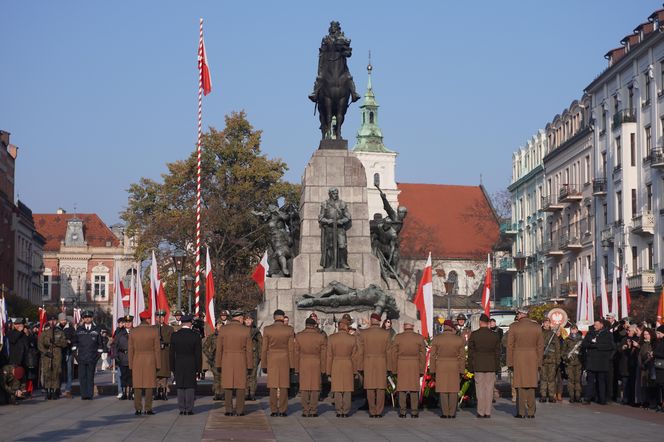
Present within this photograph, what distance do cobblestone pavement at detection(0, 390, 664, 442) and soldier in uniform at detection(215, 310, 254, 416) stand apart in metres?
0.32

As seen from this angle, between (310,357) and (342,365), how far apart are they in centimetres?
53

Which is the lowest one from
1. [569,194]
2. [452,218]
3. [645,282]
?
[645,282]

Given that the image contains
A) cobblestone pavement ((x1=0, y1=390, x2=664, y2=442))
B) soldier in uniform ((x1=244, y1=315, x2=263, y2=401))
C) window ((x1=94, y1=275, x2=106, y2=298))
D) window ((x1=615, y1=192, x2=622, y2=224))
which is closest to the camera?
cobblestone pavement ((x1=0, y1=390, x2=664, y2=442))

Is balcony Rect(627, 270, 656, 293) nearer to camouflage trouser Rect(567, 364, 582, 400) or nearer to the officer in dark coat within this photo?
camouflage trouser Rect(567, 364, 582, 400)

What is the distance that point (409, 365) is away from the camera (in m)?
19.4

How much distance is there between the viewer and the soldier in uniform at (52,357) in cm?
2417

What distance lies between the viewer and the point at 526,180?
288 feet

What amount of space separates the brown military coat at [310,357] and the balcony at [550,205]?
192 ft

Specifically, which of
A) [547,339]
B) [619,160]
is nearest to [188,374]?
[547,339]

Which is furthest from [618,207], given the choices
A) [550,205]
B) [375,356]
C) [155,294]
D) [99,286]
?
[99,286]

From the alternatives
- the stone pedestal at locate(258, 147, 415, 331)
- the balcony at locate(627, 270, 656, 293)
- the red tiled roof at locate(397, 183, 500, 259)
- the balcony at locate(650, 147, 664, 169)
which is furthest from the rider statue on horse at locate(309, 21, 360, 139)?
the red tiled roof at locate(397, 183, 500, 259)

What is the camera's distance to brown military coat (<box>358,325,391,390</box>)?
19469 mm

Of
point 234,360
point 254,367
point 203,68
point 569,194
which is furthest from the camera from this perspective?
point 569,194

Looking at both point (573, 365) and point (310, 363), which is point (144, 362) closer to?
point (310, 363)
